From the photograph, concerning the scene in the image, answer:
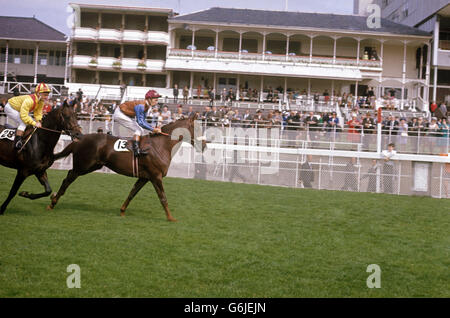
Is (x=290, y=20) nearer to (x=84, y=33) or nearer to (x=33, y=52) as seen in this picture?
(x=84, y=33)

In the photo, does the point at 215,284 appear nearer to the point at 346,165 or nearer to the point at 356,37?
the point at 346,165

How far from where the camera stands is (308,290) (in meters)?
5.61

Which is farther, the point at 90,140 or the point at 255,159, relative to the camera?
the point at 255,159

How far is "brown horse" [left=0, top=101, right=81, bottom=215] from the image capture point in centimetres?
918

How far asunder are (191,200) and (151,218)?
9.61 feet

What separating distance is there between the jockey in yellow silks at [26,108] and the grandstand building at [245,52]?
2744 cm

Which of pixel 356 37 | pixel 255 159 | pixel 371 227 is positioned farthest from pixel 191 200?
pixel 356 37

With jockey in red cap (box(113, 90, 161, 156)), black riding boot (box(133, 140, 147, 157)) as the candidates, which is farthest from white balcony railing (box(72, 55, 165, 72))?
black riding boot (box(133, 140, 147, 157))

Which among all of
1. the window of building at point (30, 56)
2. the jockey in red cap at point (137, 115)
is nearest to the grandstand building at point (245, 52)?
the window of building at point (30, 56)

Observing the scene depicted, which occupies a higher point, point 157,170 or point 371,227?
point 157,170

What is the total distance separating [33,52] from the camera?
154 ft

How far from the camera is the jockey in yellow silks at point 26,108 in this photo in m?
9.12

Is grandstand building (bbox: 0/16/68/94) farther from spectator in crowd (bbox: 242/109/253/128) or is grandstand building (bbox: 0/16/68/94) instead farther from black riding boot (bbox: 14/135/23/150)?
black riding boot (bbox: 14/135/23/150)
